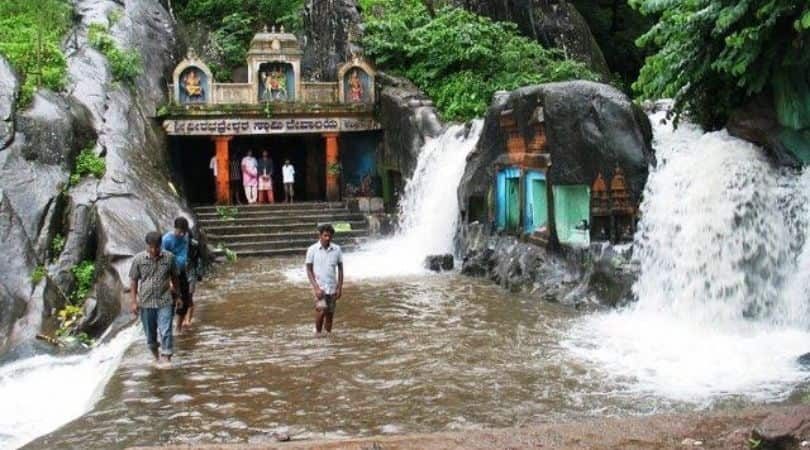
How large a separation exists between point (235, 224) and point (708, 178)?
13.3 meters

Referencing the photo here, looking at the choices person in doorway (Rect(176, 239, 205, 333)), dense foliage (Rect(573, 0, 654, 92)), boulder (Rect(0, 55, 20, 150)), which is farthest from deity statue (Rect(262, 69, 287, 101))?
dense foliage (Rect(573, 0, 654, 92))

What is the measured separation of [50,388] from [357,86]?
1604 centimetres

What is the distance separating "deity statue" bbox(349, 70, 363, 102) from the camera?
24.6 m

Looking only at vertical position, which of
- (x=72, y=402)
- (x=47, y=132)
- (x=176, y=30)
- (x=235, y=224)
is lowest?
(x=72, y=402)

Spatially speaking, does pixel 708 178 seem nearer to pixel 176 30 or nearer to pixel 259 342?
pixel 259 342

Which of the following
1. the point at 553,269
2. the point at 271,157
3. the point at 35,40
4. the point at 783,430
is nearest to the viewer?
the point at 783,430

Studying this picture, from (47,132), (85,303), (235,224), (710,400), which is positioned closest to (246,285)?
(85,303)

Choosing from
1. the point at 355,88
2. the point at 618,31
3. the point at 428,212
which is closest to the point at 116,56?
the point at 355,88

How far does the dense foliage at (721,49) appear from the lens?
33.6ft

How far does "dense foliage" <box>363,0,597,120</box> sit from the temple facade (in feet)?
4.08

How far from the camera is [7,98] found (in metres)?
15.8

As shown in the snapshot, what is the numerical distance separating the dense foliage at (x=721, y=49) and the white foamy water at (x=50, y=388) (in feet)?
26.9

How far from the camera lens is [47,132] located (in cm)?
1581

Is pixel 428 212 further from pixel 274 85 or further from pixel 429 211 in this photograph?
pixel 274 85
